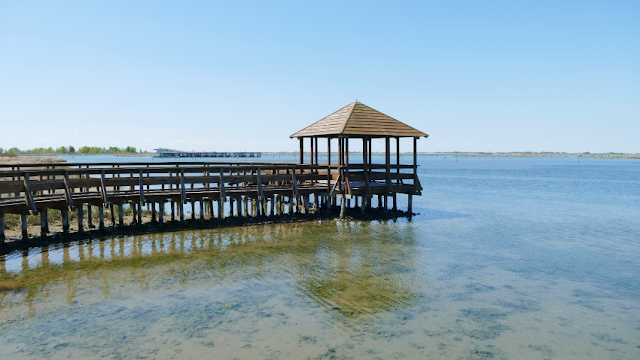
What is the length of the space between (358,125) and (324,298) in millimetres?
11723

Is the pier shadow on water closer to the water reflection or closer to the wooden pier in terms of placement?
the water reflection

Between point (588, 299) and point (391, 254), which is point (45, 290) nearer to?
point (391, 254)

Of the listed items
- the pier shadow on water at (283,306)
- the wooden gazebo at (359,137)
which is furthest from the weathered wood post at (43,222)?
the wooden gazebo at (359,137)

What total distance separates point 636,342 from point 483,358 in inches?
120

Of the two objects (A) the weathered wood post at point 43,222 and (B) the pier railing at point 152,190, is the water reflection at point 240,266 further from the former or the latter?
(B) the pier railing at point 152,190

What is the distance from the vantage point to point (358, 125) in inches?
768

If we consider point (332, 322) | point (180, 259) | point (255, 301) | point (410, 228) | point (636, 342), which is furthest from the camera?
point (410, 228)

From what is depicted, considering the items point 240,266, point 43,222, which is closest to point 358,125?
point 240,266

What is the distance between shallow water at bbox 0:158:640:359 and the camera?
22.9 feet

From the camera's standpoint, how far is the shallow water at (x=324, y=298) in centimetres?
696

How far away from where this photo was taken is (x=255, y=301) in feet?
29.1

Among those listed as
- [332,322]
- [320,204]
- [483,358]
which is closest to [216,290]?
[332,322]

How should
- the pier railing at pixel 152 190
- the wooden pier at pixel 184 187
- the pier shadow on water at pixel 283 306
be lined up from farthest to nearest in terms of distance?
the wooden pier at pixel 184 187 < the pier railing at pixel 152 190 < the pier shadow on water at pixel 283 306

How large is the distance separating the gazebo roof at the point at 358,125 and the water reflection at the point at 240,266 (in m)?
5.27
